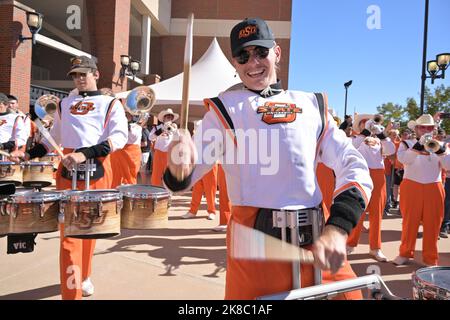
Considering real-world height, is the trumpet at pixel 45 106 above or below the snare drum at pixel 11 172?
above

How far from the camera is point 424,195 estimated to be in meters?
5.05

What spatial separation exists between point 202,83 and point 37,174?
19.8ft

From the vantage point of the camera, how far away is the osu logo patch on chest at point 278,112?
1.69 metres

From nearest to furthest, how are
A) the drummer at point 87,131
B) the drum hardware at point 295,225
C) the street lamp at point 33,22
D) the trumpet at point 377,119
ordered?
1. the drum hardware at point 295,225
2. the drummer at point 87,131
3. the trumpet at point 377,119
4. the street lamp at point 33,22

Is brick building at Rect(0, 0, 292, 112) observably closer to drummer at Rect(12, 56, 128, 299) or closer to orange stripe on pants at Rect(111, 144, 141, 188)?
orange stripe on pants at Rect(111, 144, 141, 188)

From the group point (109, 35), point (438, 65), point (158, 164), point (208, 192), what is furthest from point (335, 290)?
point (109, 35)

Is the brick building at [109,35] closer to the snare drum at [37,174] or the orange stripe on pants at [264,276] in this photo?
the snare drum at [37,174]

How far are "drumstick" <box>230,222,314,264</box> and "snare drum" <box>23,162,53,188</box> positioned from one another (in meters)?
5.17

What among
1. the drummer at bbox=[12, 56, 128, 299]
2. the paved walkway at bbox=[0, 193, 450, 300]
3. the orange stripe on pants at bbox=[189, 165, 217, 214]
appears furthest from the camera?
the orange stripe on pants at bbox=[189, 165, 217, 214]

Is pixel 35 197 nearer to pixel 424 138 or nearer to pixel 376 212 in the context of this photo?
pixel 376 212

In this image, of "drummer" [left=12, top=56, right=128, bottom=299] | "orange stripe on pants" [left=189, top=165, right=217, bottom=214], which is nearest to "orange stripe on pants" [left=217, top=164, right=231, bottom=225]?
"orange stripe on pants" [left=189, top=165, right=217, bottom=214]

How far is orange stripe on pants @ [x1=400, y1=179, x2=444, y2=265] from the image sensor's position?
5.00 meters

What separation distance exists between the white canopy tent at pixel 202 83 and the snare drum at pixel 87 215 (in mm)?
7275

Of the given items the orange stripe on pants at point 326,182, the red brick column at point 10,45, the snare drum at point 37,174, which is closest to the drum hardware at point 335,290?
the orange stripe on pants at point 326,182
